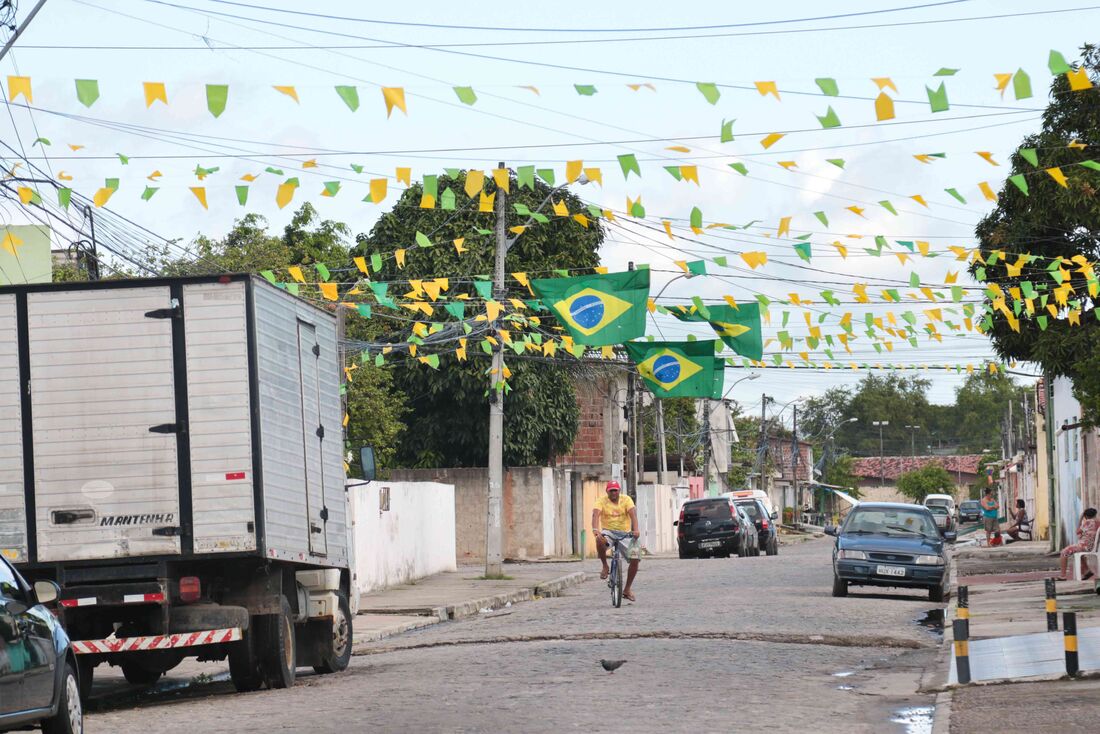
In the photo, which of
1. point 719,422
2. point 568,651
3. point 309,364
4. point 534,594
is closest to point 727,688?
point 568,651

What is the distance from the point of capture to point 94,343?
11891mm

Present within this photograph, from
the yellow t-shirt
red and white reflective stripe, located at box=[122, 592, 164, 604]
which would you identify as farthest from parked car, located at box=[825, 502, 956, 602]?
red and white reflective stripe, located at box=[122, 592, 164, 604]

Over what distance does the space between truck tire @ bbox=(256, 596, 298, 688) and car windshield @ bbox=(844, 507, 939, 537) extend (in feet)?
42.7

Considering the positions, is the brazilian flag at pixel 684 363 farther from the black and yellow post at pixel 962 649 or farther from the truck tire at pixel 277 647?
the black and yellow post at pixel 962 649

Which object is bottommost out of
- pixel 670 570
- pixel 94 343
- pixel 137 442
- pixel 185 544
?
pixel 670 570

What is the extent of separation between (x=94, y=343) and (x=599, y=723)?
16.3 feet

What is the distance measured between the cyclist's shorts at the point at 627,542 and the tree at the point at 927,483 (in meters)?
93.2

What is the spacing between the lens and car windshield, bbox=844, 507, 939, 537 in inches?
948

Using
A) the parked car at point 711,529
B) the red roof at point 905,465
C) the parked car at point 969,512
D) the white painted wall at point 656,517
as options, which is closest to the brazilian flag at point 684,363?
the parked car at point 711,529

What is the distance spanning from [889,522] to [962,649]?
1300cm

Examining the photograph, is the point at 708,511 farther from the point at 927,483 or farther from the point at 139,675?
the point at 927,483

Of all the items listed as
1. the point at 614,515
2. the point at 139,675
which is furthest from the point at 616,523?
the point at 139,675

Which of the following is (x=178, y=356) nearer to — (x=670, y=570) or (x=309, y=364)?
(x=309, y=364)

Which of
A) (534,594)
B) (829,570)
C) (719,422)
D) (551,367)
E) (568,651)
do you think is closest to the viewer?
(568,651)
